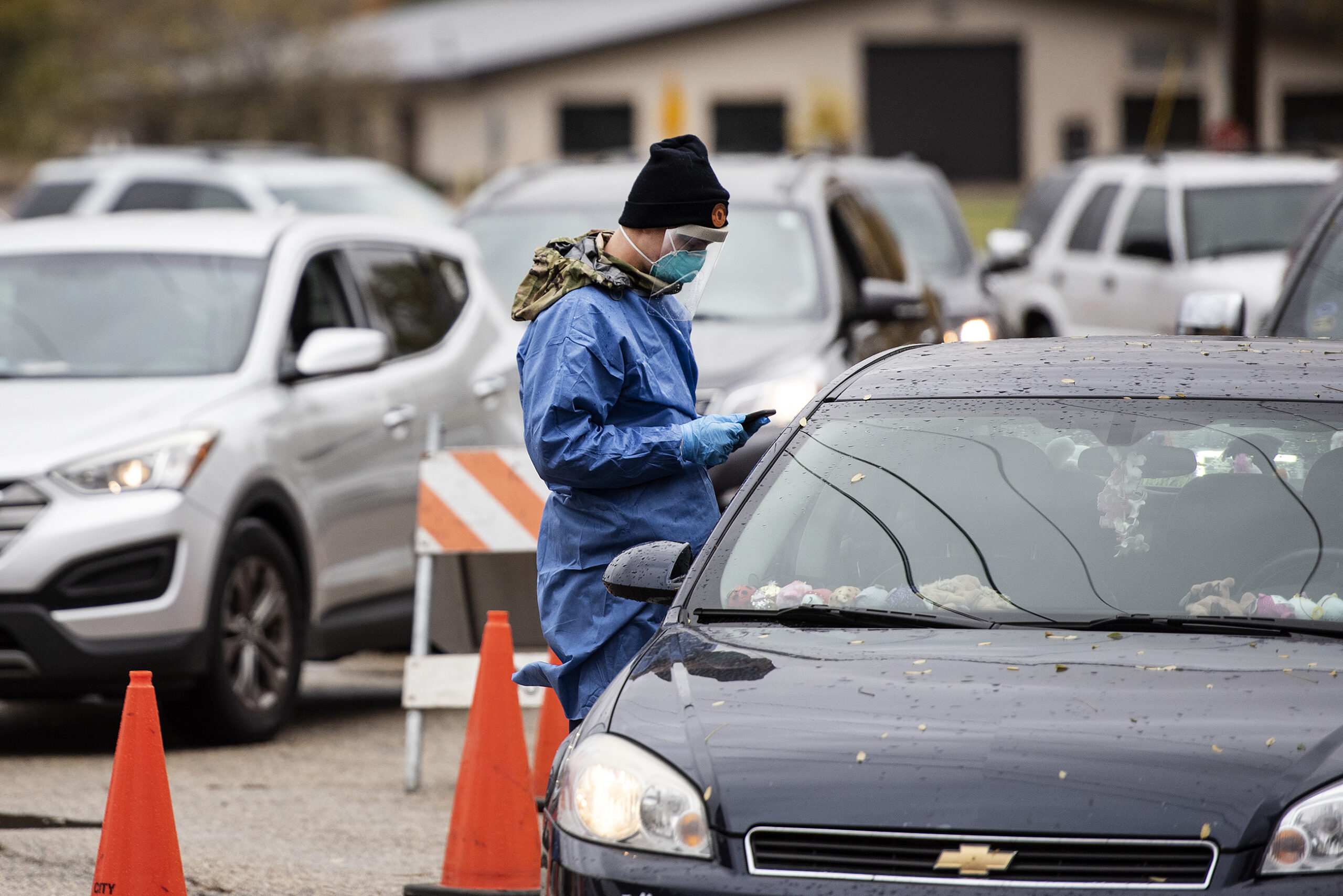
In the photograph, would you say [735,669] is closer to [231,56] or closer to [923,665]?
[923,665]

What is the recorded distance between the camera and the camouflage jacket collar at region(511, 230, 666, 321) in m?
4.95

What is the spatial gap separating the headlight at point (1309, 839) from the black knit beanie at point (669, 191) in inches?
87.1

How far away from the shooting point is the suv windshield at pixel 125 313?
26.4ft

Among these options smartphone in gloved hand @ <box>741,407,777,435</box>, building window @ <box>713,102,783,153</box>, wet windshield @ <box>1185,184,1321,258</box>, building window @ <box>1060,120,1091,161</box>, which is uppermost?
smartphone in gloved hand @ <box>741,407,777,435</box>

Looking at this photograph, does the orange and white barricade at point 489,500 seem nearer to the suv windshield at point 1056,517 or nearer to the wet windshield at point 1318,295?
the suv windshield at point 1056,517

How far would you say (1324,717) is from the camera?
12.0ft

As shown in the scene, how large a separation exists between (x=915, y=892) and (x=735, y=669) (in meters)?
0.73

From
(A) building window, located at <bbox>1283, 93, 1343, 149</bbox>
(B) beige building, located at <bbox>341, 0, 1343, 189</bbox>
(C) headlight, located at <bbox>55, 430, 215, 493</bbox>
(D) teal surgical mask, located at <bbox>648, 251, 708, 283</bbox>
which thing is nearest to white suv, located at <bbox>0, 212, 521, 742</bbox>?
(C) headlight, located at <bbox>55, 430, 215, 493</bbox>

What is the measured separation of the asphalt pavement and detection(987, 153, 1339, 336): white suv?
7144 millimetres

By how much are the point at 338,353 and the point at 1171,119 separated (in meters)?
45.0

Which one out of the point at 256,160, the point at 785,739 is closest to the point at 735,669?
the point at 785,739

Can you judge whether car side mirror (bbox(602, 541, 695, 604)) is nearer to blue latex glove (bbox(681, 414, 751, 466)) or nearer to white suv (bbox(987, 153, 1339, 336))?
blue latex glove (bbox(681, 414, 751, 466))

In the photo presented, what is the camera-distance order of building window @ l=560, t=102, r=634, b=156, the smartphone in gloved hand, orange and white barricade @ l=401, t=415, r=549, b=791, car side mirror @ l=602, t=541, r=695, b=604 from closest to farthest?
1. car side mirror @ l=602, t=541, r=695, b=604
2. the smartphone in gloved hand
3. orange and white barricade @ l=401, t=415, r=549, b=791
4. building window @ l=560, t=102, r=634, b=156

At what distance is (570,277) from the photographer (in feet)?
16.3
